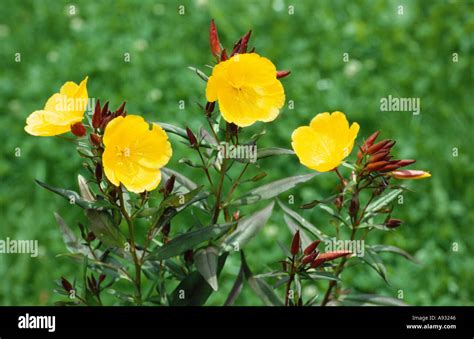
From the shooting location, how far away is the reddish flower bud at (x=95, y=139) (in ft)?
5.41

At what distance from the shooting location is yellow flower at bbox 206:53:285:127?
1.71 metres

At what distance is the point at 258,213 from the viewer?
2004mm

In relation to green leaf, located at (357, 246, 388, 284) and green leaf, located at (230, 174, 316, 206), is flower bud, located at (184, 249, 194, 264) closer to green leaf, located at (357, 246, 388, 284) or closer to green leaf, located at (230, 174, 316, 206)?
green leaf, located at (230, 174, 316, 206)

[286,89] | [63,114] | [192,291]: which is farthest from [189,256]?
[286,89]

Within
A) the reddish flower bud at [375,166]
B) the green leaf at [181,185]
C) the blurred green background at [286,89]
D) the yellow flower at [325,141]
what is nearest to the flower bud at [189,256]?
the green leaf at [181,185]

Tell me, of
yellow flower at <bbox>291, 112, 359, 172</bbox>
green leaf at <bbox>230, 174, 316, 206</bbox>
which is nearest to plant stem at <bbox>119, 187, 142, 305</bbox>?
green leaf at <bbox>230, 174, 316, 206</bbox>

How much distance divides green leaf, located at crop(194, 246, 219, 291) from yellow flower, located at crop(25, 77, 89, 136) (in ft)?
1.26

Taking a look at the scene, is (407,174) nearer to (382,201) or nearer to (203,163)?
(382,201)

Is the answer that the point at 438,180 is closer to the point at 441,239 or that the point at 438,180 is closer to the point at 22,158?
the point at 441,239

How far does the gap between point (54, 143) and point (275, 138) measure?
0.98 meters

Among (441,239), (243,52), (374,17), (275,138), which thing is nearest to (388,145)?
(243,52)

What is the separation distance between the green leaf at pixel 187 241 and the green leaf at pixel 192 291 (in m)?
0.11

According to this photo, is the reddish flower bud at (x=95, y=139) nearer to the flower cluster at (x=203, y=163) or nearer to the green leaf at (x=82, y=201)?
the flower cluster at (x=203, y=163)

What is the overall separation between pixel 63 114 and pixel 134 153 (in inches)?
7.2
